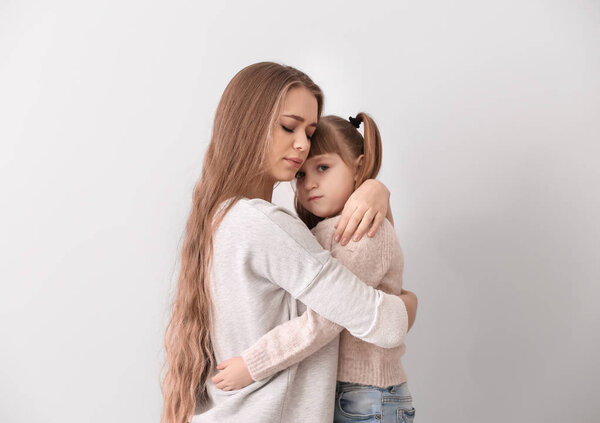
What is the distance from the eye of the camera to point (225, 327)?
1.33m

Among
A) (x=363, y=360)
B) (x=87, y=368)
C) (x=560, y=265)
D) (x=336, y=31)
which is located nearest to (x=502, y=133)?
(x=560, y=265)

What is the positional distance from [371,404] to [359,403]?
0.10 feet

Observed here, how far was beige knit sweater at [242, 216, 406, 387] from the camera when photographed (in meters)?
1.23

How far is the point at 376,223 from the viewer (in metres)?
1.34

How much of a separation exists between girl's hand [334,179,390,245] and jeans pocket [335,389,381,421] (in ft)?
1.25

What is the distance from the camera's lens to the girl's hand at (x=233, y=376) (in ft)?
4.11

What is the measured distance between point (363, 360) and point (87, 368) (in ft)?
4.12

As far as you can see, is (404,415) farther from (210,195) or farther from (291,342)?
(210,195)

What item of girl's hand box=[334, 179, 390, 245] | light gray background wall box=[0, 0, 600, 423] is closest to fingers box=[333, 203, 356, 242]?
girl's hand box=[334, 179, 390, 245]

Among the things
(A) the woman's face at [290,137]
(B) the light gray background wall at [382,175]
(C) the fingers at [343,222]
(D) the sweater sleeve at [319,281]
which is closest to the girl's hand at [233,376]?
(D) the sweater sleeve at [319,281]

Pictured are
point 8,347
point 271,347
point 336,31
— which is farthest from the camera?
point 336,31

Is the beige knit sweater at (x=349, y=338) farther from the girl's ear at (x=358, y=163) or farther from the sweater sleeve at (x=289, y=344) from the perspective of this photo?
the girl's ear at (x=358, y=163)

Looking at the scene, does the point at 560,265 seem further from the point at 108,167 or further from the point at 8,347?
the point at 8,347

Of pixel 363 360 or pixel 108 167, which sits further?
pixel 108 167
